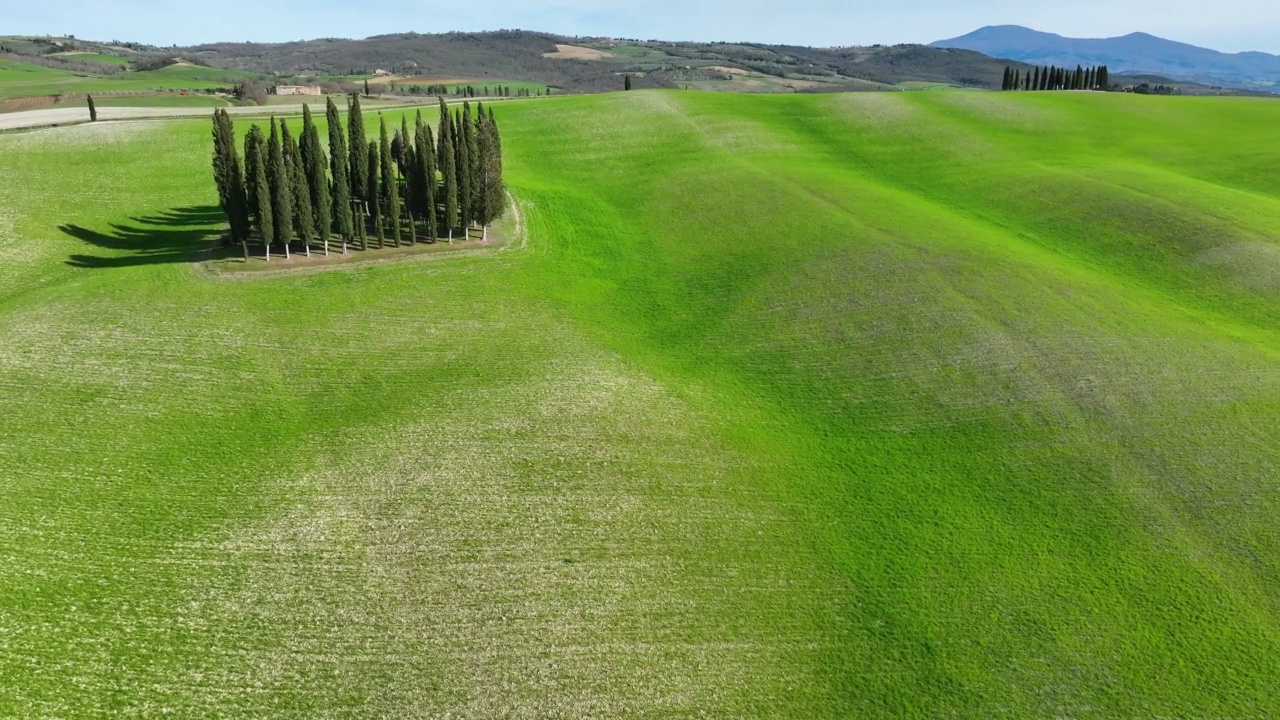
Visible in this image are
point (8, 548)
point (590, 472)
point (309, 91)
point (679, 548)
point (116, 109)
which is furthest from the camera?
point (309, 91)

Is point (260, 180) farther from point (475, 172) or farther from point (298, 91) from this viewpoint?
point (298, 91)

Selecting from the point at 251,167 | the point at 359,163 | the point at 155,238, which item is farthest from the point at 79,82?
the point at 251,167

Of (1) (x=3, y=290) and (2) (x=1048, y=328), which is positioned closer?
(2) (x=1048, y=328)

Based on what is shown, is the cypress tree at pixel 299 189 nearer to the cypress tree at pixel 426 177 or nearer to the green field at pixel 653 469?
the green field at pixel 653 469

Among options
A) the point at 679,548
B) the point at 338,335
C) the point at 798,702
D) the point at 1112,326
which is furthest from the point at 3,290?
the point at 1112,326

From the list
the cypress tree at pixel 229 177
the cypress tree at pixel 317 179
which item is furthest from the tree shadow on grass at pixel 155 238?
the cypress tree at pixel 317 179

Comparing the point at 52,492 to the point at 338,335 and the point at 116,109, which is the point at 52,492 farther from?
the point at 116,109

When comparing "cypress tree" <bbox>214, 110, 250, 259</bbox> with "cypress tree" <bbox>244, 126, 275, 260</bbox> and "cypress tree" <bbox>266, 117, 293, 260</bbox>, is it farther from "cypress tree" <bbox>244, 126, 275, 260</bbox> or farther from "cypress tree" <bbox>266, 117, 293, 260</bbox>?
"cypress tree" <bbox>266, 117, 293, 260</bbox>
